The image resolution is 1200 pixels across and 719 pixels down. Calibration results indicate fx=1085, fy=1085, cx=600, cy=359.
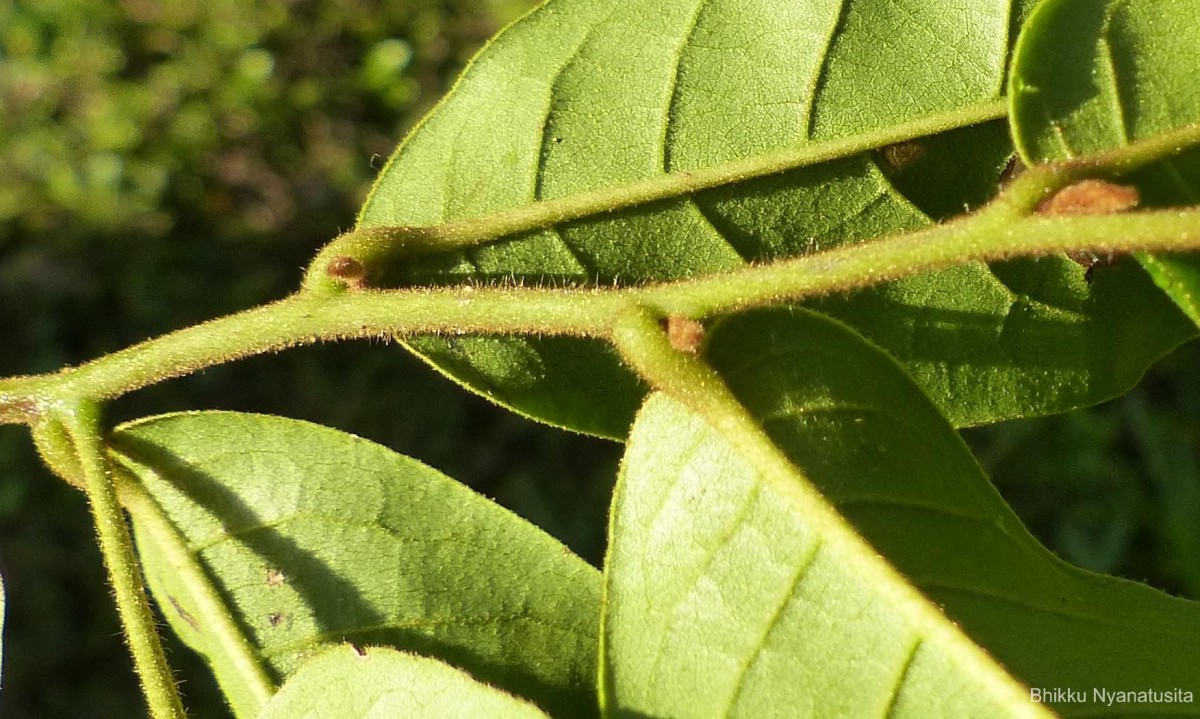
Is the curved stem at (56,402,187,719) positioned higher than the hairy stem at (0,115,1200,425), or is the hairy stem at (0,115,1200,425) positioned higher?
the hairy stem at (0,115,1200,425)

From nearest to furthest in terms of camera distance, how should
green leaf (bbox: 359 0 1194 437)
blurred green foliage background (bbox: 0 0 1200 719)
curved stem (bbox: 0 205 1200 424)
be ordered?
curved stem (bbox: 0 205 1200 424) < green leaf (bbox: 359 0 1194 437) < blurred green foliage background (bbox: 0 0 1200 719)

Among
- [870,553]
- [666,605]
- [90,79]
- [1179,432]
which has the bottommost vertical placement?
[666,605]

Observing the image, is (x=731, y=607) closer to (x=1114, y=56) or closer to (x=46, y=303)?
(x=1114, y=56)

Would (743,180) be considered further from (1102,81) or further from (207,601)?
(207,601)

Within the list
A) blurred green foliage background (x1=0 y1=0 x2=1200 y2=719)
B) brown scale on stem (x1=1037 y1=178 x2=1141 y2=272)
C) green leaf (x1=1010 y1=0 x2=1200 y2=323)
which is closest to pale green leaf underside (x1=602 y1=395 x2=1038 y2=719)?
brown scale on stem (x1=1037 y1=178 x2=1141 y2=272)

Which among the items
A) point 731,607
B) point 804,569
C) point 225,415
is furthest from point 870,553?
point 225,415

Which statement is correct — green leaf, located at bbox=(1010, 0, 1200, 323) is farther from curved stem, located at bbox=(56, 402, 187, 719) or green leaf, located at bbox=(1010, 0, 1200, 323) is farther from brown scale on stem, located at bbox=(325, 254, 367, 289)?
curved stem, located at bbox=(56, 402, 187, 719)

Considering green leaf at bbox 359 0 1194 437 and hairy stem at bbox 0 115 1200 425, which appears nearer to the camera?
hairy stem at bbox 0 115 1200 425

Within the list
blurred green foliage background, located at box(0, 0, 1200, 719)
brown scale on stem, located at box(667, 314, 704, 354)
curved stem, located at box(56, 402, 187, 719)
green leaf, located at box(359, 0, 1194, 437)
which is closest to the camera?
brown scale on stem, located at box(667, 314, 704, 354)
